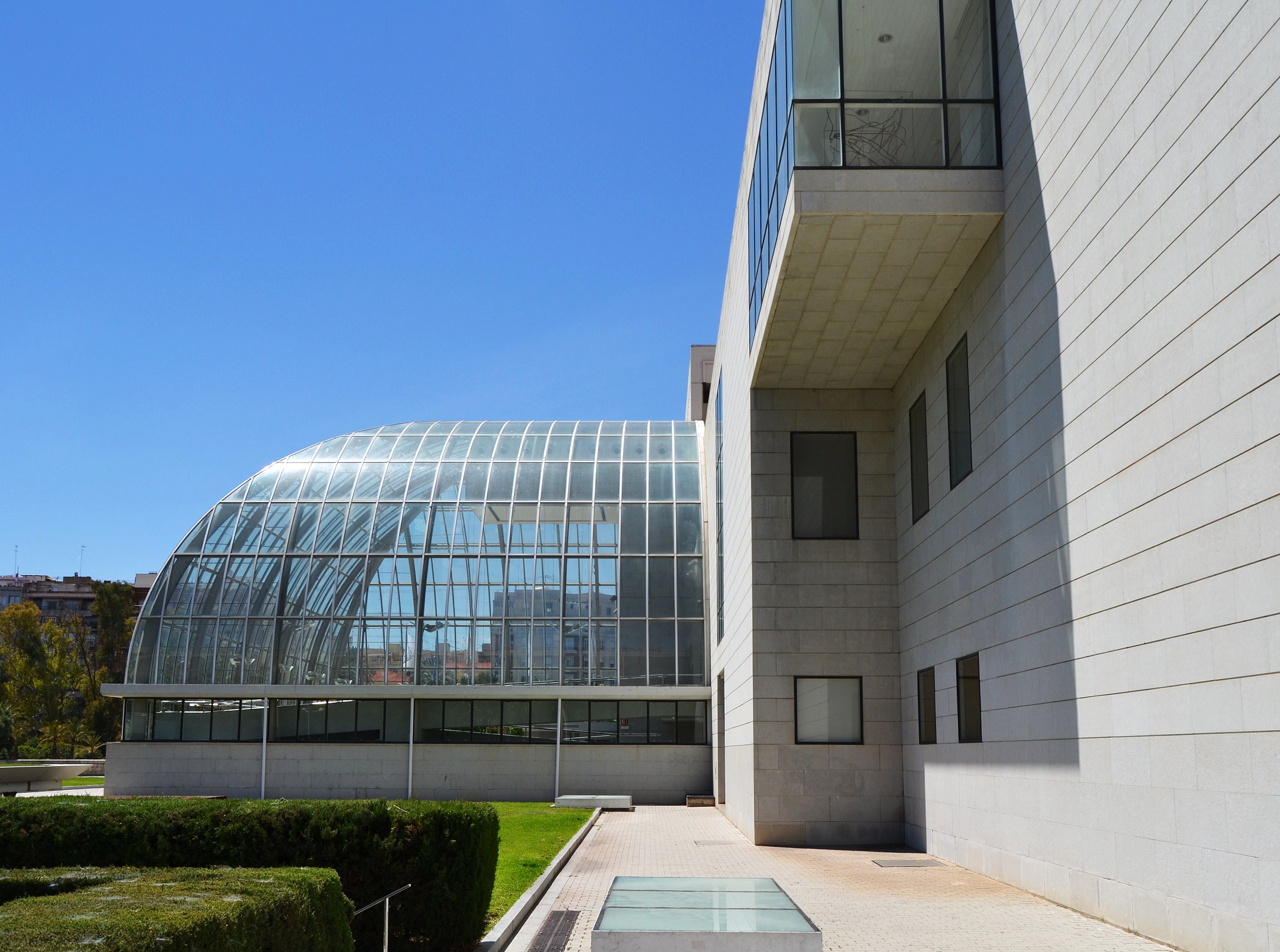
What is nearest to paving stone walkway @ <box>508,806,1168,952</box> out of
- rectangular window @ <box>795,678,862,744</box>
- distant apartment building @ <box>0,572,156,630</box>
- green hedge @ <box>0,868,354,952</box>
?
rectangular window @ <box>795,678,862,744</box>

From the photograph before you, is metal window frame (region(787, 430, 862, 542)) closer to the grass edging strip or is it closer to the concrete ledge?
the grass edging strip

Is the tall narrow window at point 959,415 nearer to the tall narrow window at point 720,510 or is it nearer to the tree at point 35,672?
the tall narrow window at point 720,510

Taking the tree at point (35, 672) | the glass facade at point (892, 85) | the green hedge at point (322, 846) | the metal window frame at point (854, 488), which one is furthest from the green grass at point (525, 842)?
the tree at point (35, 672)

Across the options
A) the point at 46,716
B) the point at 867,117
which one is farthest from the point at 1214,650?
the point at 46,716

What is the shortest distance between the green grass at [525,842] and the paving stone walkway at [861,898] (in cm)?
45

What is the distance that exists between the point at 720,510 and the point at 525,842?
14360mm

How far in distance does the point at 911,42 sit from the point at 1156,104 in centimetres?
610

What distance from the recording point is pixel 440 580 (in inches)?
1489

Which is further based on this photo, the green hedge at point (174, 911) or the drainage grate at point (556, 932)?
the drainage grate at point (556, 932)

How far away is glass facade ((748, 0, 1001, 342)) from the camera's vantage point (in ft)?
50.2

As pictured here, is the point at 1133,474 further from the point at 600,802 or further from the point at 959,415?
the point at 600,802

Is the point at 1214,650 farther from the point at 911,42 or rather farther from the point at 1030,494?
the point at 911,42

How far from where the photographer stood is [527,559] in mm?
38281

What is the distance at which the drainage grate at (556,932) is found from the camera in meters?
10.7
